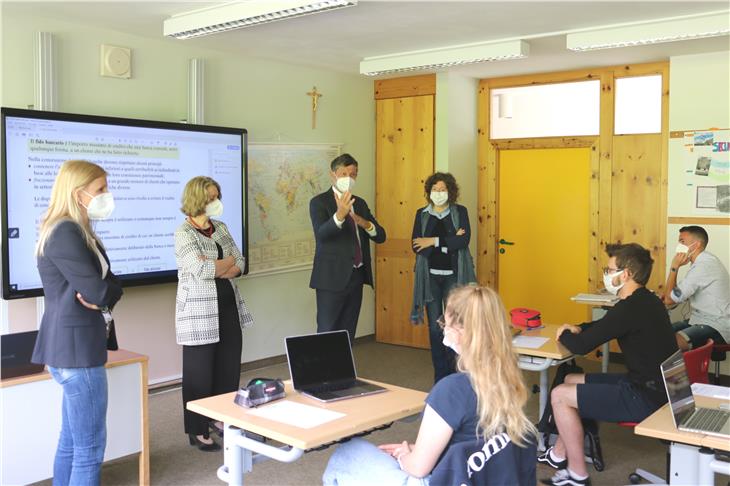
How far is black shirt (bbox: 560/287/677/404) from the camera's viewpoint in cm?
355

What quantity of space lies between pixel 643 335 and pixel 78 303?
258 cm

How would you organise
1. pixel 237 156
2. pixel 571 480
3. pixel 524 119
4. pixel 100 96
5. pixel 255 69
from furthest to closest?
pixel 524 119
pixel 255 69
pixel 237 156
pixel 100 96
pixel 571 480

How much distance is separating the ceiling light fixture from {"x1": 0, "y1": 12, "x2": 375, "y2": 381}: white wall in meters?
0.58

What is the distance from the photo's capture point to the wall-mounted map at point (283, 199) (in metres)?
6.39

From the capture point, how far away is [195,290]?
4309 mm

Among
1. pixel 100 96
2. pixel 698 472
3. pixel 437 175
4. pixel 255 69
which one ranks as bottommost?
pixel 698 472

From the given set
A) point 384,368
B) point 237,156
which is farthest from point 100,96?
point 384,368

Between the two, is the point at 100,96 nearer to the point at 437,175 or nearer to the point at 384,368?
the point at 437,175

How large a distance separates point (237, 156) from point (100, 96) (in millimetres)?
1172

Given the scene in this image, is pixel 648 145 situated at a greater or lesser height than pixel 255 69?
lesser

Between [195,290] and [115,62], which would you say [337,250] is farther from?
[115,62]

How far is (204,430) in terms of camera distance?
446 cm

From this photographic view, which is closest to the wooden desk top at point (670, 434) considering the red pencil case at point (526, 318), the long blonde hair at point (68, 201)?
the red pencil case at point (526, 318)

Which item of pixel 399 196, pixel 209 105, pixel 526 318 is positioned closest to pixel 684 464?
pixel 526 318
